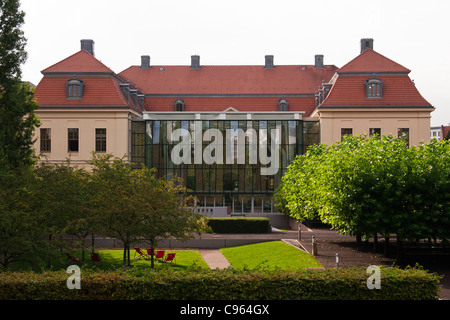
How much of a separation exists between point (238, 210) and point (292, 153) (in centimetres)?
777

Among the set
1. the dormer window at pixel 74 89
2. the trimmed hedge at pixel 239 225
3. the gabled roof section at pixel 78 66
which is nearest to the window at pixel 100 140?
the dormer window at pixel 74 89

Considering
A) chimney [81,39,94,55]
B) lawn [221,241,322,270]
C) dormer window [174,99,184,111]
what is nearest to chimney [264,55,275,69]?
dormer window [174,99,184,111]

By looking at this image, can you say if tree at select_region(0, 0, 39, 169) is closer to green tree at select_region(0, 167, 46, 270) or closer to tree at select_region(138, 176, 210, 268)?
green tree at select_region(0, 167, 46, 270)

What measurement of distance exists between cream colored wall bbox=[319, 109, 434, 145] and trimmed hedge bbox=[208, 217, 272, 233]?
15068 millimetres

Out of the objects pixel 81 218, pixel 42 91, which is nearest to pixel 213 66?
pixel 42 91

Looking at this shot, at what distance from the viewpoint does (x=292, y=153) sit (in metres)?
48.5

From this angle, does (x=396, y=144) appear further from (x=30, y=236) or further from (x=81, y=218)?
(x=30, y=236)

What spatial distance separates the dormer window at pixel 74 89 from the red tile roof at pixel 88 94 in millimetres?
314

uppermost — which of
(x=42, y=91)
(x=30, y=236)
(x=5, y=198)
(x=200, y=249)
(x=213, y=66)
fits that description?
(x=213, y=66)

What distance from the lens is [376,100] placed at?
4719 centimetres

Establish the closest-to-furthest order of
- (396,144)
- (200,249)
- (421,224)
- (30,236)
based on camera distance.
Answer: (30,236) → (421,224) → (396,144) → (200,249)

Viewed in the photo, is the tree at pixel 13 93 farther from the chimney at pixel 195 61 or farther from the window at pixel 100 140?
the chimney at pixel 195 61

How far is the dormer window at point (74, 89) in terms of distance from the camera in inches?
1817

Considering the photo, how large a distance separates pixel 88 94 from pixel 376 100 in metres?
27.6
